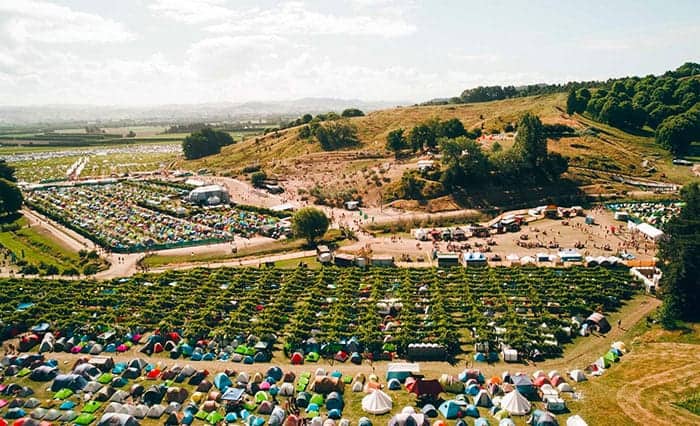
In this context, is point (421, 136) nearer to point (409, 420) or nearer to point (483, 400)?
point (483, 400)

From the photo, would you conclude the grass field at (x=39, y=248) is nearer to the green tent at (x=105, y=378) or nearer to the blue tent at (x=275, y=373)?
the green tent at (x=105, y=378)

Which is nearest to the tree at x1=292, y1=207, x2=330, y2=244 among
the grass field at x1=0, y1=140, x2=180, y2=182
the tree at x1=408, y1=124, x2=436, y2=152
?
the tree at x1=408, y1=124, x2=436, y2=152

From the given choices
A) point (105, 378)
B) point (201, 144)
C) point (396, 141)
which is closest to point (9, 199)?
point (105, 378)

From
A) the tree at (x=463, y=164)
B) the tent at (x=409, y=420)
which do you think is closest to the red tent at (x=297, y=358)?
the tent at (x=409, y=420)

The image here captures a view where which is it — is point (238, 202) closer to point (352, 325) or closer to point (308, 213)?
point (308, 213)

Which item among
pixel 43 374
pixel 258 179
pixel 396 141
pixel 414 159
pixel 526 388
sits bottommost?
pixel 526 388
